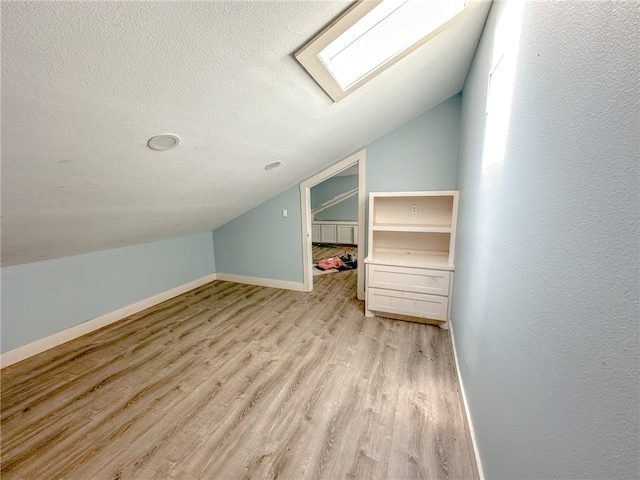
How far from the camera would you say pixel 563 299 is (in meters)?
0.58

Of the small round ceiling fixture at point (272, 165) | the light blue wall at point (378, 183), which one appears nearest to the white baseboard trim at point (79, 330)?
the light blue wall at point (378, 183)

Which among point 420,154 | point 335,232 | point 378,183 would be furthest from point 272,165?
point 335,232

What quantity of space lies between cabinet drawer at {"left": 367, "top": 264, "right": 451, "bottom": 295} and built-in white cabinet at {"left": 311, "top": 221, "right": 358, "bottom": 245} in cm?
361

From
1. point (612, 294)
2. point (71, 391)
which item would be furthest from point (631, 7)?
point (71, 391)

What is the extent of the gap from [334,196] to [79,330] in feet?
17.6

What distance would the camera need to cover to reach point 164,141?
1339mm

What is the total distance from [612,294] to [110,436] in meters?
2.28

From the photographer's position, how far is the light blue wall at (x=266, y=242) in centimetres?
351

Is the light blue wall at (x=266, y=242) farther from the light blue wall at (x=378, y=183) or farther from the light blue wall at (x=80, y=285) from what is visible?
the light blue wall at (x=80, y=285)

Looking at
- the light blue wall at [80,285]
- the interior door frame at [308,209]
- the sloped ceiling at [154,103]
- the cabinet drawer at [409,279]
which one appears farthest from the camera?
the interior door frame at [308,209]

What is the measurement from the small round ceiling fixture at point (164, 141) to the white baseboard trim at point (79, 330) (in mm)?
2376

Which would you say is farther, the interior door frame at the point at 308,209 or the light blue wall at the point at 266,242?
the light blue wall at the point at 266,242

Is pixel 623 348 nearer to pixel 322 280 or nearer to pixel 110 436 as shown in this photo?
pixel 110 436

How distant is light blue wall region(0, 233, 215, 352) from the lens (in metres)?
2.14
